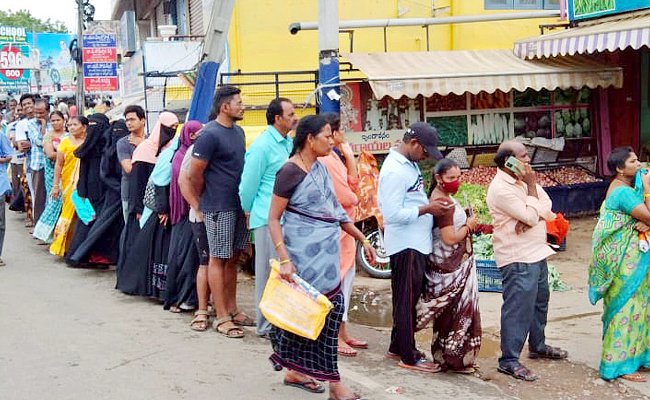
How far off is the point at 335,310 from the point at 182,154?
2491 millimetres

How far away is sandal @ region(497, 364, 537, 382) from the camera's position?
5.41 meters

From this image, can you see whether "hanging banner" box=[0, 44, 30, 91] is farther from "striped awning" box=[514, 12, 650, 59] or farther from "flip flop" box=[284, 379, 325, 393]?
"flip flop" box=[284, 379, 325, 393]

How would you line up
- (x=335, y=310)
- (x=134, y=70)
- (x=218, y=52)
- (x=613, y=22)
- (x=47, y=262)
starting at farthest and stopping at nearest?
(x=134, y=70) < (x=613, y=22) < (x=47, y=262) < (x=218, y=52) < (x=335, y=310)

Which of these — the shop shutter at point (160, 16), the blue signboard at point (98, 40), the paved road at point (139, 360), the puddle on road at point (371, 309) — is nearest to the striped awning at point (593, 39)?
the puddle on road at point (371, 309)

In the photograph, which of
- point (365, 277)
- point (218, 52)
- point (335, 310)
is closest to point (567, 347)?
point (335, 310)

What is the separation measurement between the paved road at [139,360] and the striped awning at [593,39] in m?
5.79

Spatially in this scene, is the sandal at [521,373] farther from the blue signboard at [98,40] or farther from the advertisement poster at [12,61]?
the advertisement poster at [12,61]

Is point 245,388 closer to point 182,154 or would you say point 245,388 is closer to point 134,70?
point 182,154

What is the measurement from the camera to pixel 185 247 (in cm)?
686

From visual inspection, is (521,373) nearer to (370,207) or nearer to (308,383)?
(308,383)

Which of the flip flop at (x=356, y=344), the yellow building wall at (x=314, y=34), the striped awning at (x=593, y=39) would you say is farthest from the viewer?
the yellow building wall at (x=314, y=34)

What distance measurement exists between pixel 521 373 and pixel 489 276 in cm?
283

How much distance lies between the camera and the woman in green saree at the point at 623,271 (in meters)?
5.39

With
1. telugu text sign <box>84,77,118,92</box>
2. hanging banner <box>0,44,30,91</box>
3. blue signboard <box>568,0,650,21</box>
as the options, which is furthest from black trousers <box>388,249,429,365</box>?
hanging banner <box>0,44,30,91</box>
